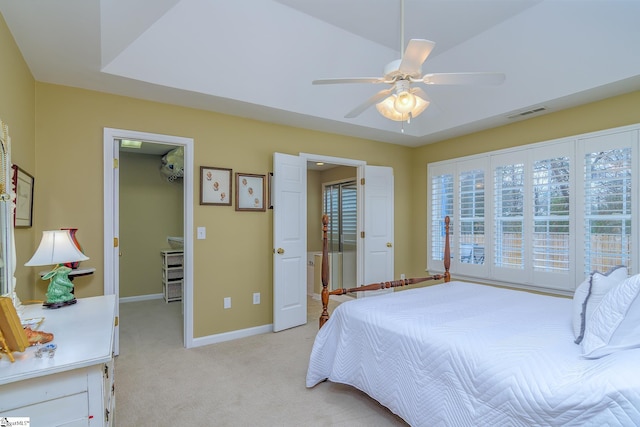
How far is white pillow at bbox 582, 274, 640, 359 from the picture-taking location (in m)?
1.36

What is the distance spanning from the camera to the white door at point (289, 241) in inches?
147

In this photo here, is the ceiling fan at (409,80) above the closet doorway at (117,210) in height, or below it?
above

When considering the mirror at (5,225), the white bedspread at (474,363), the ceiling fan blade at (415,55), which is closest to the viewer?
the white bedspread at (474,363)

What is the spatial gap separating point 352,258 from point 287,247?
216 cm

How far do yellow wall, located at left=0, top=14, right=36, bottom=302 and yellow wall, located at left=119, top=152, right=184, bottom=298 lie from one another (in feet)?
8.69

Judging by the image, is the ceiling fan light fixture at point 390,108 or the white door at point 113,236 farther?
the white door at point 113,236

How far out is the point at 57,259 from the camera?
74.7 inches

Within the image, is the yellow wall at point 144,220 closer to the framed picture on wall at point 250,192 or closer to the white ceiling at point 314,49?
the framed picture on wall at point 250,192

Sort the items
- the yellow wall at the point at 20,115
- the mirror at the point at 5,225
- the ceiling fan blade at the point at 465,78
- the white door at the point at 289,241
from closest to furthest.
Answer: the mirror at the point at 5,225
the yellow wall at the point at 20,115
the ceiling fan blade at the point at 465,78
the white door at the point at 289,241

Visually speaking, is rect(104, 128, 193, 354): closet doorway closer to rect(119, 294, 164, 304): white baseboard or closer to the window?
rect(119, 294, 164, 304): white baseboard

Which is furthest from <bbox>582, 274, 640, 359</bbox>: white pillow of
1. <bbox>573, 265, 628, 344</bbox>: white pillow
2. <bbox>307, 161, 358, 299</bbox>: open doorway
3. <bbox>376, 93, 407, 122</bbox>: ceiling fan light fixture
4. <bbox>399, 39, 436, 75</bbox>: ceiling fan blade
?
<bbox>307, 161, 358, 299</bbox>: open doorway

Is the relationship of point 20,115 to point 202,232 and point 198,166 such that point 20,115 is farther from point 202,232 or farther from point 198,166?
point 202,232

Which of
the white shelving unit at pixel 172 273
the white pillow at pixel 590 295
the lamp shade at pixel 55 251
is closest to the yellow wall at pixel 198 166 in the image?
the lamp shade at pixel 55 251

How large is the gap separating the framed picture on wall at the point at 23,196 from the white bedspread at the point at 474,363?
2.22 meters
